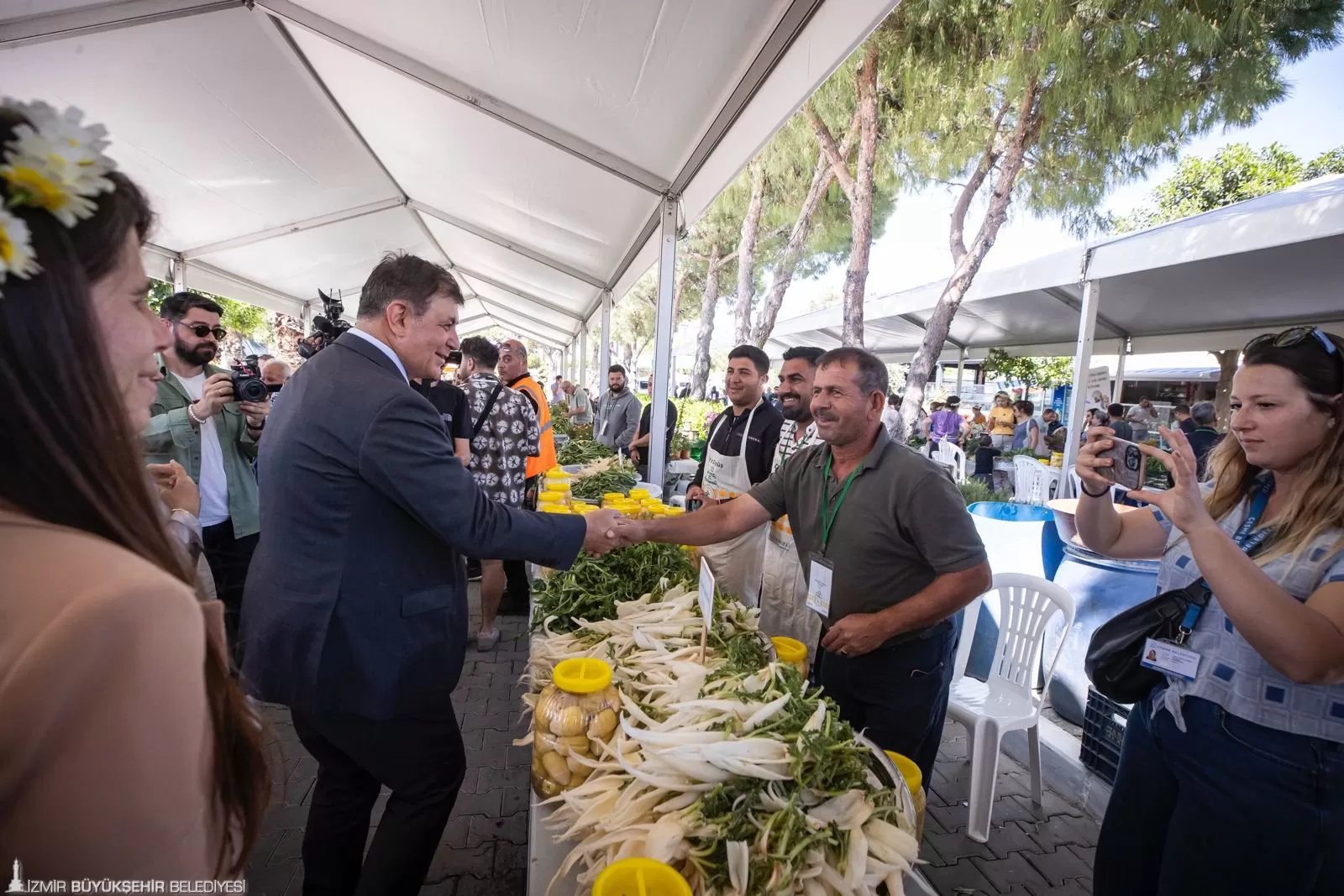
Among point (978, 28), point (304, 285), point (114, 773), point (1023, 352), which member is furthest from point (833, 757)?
point (1023, 352)

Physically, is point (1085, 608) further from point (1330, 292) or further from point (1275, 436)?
point (1330, 292)

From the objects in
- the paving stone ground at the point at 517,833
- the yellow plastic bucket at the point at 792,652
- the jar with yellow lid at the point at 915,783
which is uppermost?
the yellow plastic bucket at the point at 792,652

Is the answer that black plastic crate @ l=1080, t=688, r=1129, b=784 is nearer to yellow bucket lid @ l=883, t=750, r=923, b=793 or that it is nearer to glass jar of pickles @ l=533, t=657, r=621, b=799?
yellow bucket lid @ l=883, t=750, r=923, b=793

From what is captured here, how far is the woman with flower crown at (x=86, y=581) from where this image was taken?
59cm

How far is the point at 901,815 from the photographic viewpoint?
1200mm

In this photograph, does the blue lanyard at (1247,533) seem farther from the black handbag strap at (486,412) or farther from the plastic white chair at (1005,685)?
the black handbag strap at (486,412)

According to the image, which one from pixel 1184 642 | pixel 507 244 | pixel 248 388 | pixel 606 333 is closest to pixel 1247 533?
pixel 1184 642

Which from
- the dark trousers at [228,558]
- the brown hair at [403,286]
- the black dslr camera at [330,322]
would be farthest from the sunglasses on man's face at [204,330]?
the brown hair at [403,286]

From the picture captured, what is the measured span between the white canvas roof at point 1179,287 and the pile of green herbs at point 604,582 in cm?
698

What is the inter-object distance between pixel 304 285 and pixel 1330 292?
17665 millimetres

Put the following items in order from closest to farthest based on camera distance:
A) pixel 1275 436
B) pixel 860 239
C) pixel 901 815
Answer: pixel 901 815 < pixel 1275 436 < pixel 860 239

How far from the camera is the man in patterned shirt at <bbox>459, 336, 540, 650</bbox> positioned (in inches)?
179

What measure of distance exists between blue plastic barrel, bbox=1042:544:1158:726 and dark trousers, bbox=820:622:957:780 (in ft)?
5.35

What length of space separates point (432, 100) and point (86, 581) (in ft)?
17.5
